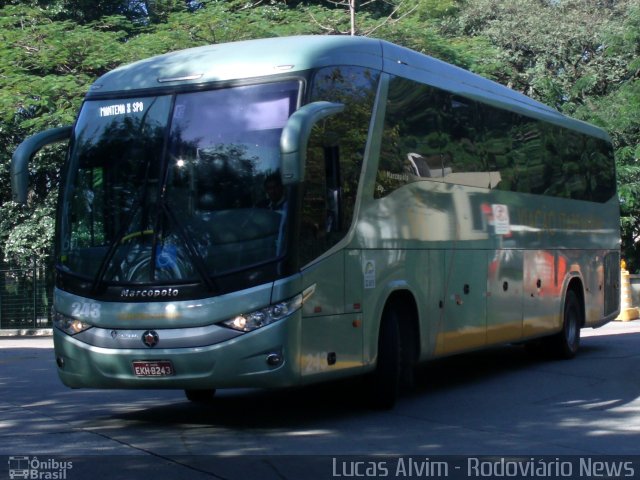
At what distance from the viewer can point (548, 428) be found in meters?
9.88

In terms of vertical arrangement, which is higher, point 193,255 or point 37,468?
point 193,255

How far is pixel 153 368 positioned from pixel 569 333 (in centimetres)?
924

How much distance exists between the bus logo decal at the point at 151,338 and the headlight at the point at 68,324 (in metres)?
0.67

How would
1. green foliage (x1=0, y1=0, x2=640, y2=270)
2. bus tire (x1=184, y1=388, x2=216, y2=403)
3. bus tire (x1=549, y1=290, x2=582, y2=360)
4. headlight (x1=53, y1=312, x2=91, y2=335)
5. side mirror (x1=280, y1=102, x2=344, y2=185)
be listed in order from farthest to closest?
green foliage (x1=0, y1=0, x2=640, y2=270) → bus tire (x1=549, y1=290, x2=582, y2=360) → bus tire (x1=184, y1=388, x2=216, y2=403) → headlight (x1=53, y1=312, x2=91, y2=335) → side mirror (x1=280, y1=102, x2=344, y2=185)

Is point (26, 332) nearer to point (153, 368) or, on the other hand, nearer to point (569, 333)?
point (569, 333)

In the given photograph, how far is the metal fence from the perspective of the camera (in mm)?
29016

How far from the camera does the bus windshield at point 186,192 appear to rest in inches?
360

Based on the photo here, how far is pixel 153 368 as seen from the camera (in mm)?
9148

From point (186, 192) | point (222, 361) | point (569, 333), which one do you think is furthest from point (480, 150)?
point (222, 361)

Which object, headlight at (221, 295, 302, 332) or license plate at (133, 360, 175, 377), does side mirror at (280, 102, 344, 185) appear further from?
license plate at (133, 360, 175, 377)

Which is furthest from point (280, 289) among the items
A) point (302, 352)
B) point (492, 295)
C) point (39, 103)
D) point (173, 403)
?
point (39, 103)

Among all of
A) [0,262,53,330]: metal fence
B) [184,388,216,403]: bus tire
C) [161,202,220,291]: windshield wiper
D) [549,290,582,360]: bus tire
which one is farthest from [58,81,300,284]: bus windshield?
[0,262,53,330]: metal fence

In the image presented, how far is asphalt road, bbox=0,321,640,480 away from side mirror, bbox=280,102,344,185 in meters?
2.33

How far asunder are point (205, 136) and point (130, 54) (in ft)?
55.9
